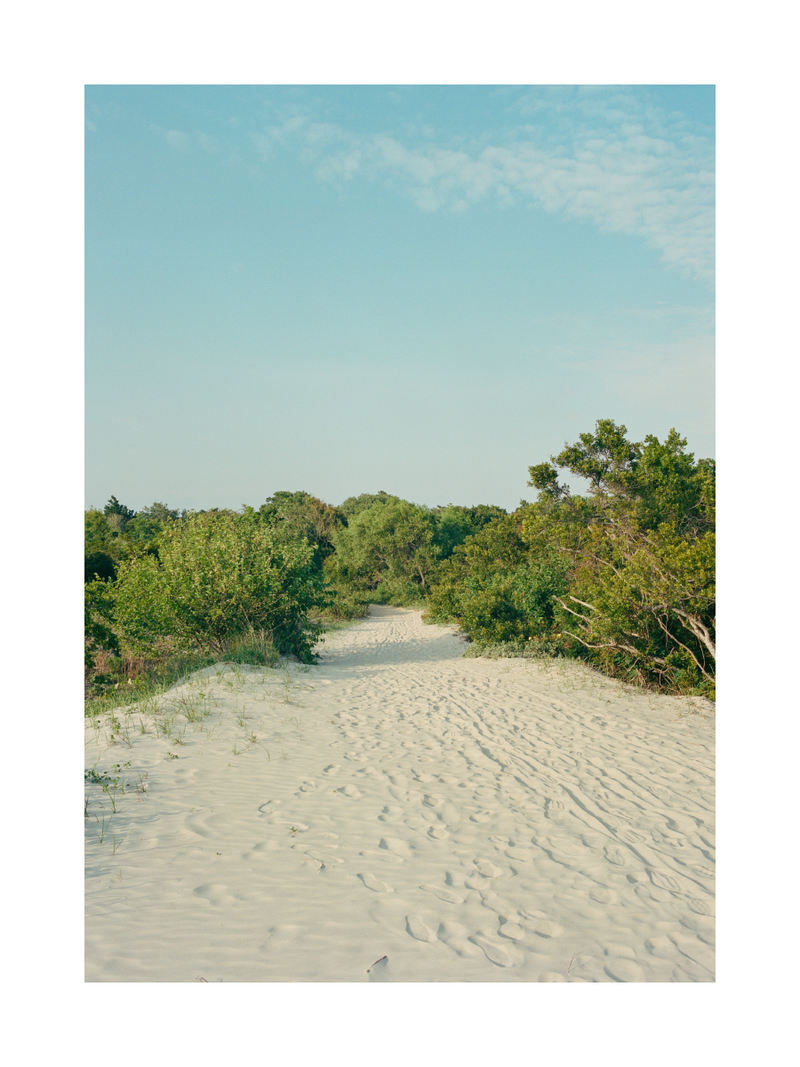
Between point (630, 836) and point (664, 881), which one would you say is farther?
point (630, 836)

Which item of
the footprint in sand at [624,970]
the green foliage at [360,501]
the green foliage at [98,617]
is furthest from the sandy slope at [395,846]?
the green foliage at [360,501]

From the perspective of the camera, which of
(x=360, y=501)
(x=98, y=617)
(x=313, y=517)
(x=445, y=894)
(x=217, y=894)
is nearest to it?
(x=217, y=894)

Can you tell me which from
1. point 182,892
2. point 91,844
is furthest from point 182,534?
point 182,892

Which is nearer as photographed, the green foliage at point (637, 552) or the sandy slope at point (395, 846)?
the sandy slope at point (395, 846)

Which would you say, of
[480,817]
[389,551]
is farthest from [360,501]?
[480,817]

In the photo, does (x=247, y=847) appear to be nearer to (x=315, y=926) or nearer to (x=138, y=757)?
(x=315, y=926)

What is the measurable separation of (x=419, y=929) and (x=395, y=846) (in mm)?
969

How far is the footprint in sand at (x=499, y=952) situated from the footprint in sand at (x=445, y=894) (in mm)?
323

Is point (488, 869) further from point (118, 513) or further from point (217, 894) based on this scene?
point (118, 513)

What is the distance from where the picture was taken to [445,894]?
320 cm

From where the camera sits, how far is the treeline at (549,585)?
8789 millimetres

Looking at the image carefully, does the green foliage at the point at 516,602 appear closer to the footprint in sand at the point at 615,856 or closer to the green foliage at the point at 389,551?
the footprint in sand at the point at 615,856
